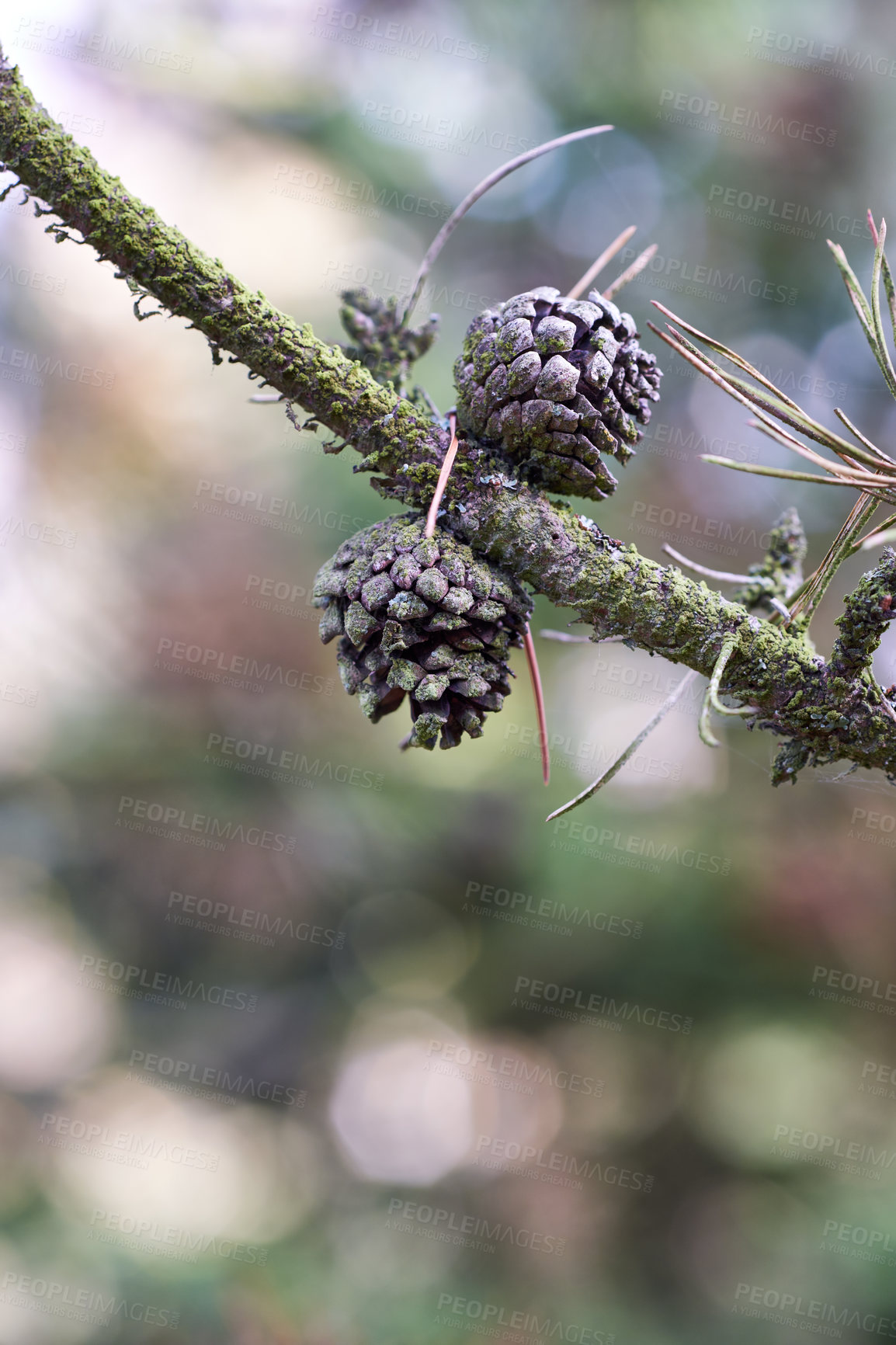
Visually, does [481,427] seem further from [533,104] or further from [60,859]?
[60,859]

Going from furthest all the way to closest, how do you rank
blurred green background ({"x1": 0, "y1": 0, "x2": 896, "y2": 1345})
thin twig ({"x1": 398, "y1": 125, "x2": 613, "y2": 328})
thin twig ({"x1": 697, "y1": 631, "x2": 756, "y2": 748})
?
blurred green background ({"x1": 0, "y1": 0, "x2": 896, "y2": 1345}), thin twig ({"x1": 398, "y1": 125, "x2": 613, "y2": 328}), thin twig ({"x1": 697, "y1": 631, "x2": 756, "y2": 748})

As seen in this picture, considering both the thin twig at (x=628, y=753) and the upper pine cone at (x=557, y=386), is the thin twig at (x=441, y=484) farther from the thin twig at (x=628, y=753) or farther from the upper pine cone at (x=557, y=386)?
the thin twig at (x=628, y=753)

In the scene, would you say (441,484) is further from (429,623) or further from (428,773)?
(428,773)

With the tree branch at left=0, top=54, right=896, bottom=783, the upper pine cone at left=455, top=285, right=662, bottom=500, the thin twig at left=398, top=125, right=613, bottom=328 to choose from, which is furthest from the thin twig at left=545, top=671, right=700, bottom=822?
the thin twig at left=398, top=125, right=613, bottom=328

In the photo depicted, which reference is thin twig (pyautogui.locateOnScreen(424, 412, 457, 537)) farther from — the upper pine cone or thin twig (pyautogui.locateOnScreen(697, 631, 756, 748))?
thin twig (pyautogui.locateOnScreen(697, 631, 756, 748))

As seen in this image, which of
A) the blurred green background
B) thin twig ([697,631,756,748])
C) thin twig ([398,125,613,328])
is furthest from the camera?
the blurred green background

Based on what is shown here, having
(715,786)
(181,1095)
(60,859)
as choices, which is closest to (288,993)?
(181,1095)
